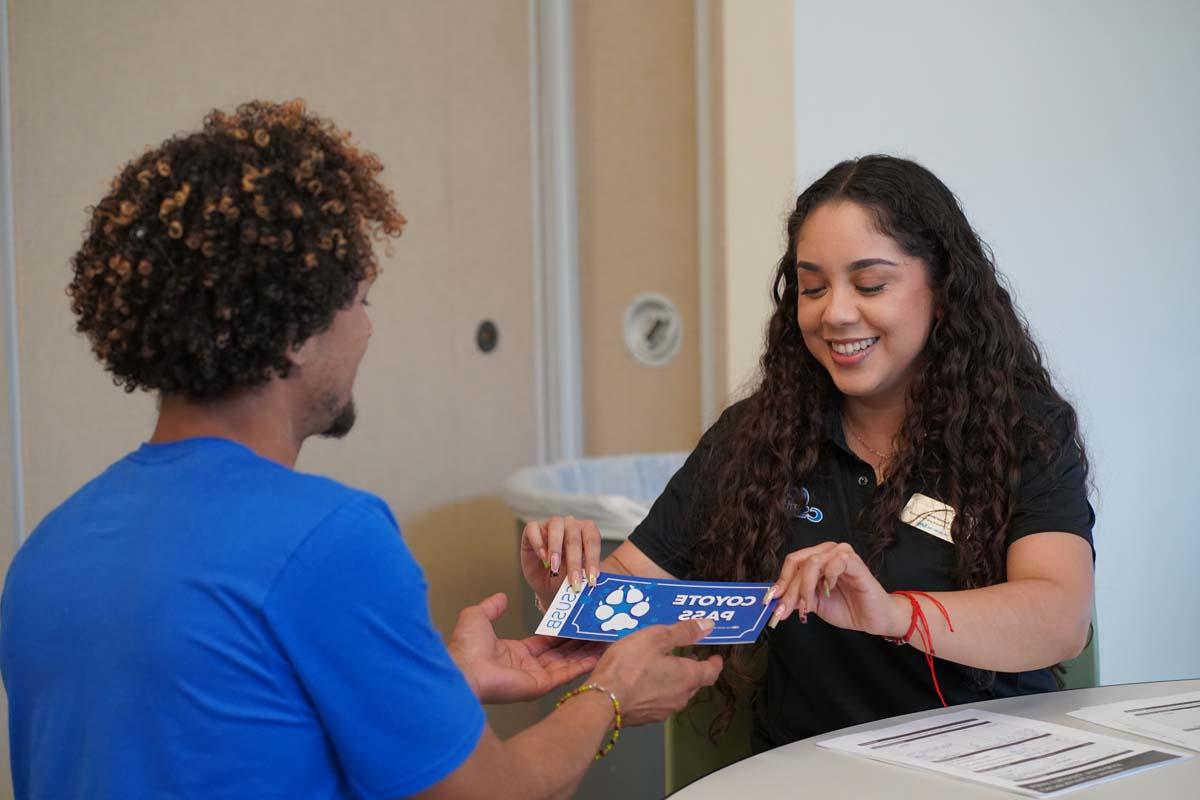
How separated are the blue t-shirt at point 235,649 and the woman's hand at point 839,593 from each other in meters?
0.56

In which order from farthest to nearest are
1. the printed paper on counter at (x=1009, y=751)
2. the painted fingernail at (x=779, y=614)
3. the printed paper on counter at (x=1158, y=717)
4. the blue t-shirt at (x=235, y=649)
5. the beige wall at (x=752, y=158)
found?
1. the beige wall at (x=752, y=158)
2. the painted fingernail at (x=779, y=614)
3. the printed paper on counter at (x=1158, y=717)
4. the printed paper on counter at (x=1009, y=751)
5. the blue t-shirt at (x=235, y=649)

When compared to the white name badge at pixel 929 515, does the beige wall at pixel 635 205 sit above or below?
above

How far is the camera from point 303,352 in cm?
106

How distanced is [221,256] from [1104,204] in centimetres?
279

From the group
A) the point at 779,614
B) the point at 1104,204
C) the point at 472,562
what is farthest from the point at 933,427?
the point at 472,562

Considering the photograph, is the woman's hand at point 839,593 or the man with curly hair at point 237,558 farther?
the woman's hand at point 839,593

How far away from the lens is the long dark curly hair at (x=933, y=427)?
171cm

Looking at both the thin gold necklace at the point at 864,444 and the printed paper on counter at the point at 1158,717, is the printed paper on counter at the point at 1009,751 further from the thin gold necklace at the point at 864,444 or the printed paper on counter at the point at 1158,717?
the thin gold necklace at the point at 864,444

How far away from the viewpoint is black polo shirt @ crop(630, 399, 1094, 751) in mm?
1680

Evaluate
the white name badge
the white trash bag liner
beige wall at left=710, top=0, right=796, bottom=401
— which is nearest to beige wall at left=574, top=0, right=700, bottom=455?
the white trash bag liner

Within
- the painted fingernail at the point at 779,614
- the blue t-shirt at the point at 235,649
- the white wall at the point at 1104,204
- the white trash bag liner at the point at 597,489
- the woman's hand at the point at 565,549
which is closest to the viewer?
the blue t-shirt at the point at 235,649

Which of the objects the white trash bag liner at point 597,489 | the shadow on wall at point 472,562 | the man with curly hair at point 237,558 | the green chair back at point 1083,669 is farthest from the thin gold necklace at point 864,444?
the shadow on wall at point 472,562

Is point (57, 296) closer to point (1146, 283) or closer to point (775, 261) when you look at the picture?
point (775, 261)

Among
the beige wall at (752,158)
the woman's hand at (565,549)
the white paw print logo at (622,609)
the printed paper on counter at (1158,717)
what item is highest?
the beige wall at (752,158)
